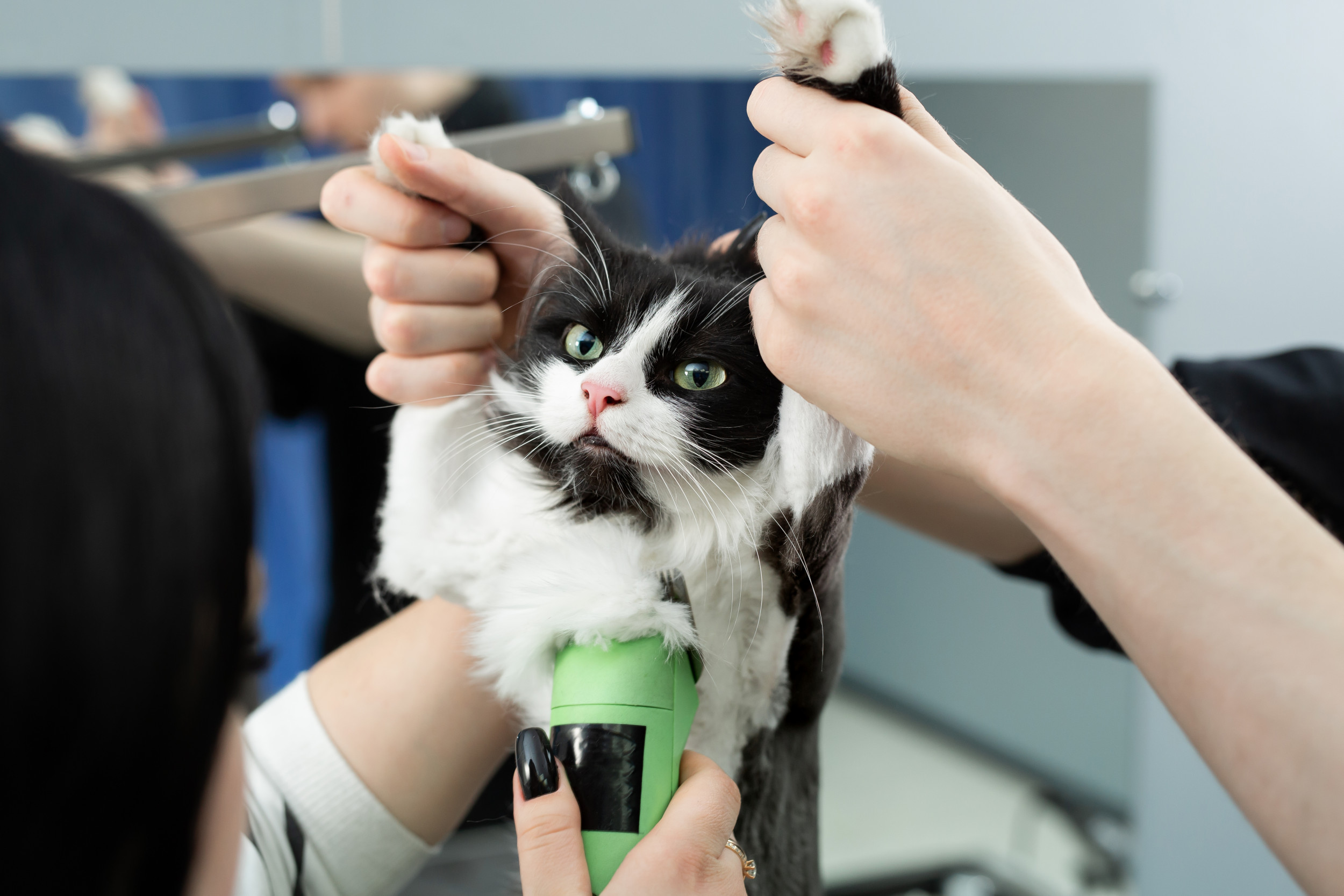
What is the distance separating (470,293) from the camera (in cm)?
53

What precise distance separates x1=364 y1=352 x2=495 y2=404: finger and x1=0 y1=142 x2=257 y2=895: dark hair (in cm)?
22

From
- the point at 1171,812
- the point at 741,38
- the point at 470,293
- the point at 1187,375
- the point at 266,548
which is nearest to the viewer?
the point at 470,293

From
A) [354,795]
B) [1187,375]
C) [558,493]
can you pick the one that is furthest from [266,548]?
[1187,375]

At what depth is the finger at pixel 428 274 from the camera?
0.51 metres

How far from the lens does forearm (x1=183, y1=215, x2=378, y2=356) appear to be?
36.1 inches

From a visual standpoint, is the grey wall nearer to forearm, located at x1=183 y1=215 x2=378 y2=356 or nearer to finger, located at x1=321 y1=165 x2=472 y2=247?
forearm, located at x1=183 y1=215 x2=378 y2=356

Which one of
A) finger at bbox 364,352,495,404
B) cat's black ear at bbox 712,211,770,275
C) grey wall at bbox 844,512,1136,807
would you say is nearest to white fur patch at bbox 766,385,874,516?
cat's black ear at bbox 712,211,770,275

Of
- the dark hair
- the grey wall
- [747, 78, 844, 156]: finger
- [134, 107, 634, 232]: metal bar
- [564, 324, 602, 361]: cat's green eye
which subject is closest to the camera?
the dark hair

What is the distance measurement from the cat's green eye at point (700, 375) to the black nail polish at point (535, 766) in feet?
0.58

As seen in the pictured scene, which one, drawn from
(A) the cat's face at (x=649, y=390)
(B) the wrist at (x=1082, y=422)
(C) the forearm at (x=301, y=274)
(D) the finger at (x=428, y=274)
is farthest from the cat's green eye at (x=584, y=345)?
(C) the forearm at (x=301, y=274)

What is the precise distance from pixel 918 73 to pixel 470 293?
2.22 feet

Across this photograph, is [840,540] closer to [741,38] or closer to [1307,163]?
[741,38]

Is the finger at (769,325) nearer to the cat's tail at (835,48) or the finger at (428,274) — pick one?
the cat's tail at (835,48)

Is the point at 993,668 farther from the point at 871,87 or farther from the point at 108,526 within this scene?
the point at 108,526
